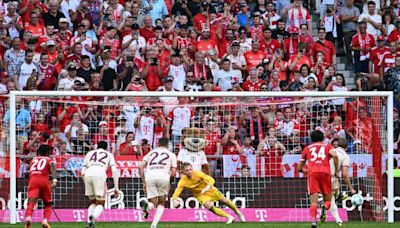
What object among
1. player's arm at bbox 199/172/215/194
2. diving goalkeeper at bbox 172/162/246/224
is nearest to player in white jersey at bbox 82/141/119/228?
diving goalkeeper at bbox 172/162/246/224

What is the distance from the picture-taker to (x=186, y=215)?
3020cm

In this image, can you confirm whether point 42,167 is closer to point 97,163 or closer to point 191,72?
point 97,163

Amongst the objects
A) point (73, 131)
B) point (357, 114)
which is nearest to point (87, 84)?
point (73, 131)

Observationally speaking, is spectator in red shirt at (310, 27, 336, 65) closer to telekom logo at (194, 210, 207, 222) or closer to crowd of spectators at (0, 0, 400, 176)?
crowd of spectators at (0, 0, 400, 176)

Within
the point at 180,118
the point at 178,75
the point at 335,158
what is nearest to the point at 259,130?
the point at 180,118

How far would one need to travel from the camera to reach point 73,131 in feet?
99.9

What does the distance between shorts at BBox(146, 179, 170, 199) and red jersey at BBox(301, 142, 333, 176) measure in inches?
103

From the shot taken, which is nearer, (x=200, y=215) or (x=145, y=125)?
(x=200, y=215)

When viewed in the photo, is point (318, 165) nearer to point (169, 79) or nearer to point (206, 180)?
point (206, 180)

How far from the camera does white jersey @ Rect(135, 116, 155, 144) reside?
30.6 metres

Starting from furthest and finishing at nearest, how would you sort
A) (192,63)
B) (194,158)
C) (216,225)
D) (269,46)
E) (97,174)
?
1. (269,46)
2. (192,63)
3. (194,158)
4. (216,225)
5. (97,174)

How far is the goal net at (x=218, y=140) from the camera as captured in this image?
30.0 meters

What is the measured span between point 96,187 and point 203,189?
3.48 m

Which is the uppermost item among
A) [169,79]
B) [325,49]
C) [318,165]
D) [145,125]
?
[325,49]
